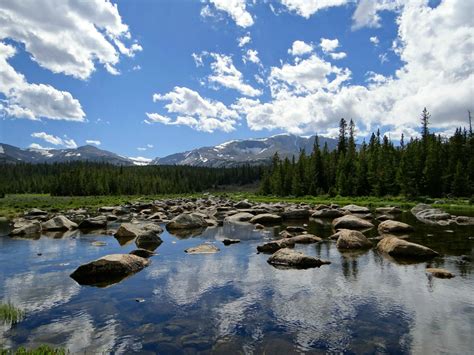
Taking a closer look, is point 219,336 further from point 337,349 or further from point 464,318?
point 464,318

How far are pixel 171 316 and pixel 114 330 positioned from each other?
2.01m

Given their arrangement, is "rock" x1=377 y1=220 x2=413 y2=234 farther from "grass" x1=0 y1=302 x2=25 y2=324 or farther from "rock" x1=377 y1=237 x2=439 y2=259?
"grass" x1=0 y1=302 x2=25 y2=324

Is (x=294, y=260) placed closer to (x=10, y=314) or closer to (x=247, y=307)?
(x=247, y=307)

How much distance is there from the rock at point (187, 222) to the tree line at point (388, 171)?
160 ft

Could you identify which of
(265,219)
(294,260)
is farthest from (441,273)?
(265,219)

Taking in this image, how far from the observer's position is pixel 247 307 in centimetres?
1373

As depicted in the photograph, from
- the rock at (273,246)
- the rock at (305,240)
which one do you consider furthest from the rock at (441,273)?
the rock at (305,240)

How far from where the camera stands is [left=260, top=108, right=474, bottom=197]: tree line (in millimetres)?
73538

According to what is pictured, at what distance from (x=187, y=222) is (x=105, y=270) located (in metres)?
21.0

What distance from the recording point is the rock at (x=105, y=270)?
18188 mm

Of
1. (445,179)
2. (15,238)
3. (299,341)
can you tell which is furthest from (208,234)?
(445,179)

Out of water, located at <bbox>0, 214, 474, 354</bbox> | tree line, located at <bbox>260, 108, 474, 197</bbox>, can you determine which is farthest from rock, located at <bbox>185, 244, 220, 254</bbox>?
tree line, located at <bbox>260, 108, 474, 197</bbox>

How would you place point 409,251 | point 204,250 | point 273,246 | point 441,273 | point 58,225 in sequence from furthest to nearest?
1. point 58,225
2. point 273,246
3. point 204,250
4. point 409,251
5. point 441,273

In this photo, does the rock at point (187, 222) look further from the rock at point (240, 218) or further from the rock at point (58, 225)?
the rock at point (58, 225)
